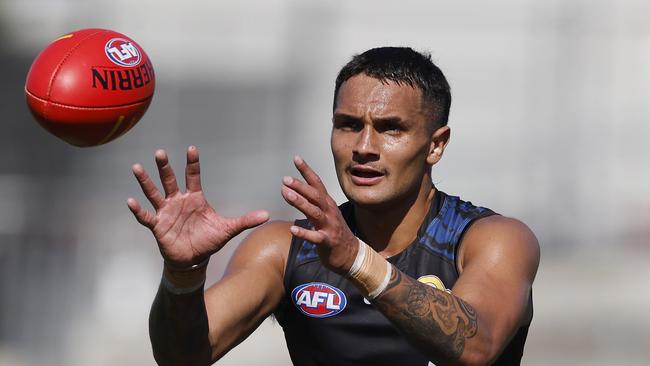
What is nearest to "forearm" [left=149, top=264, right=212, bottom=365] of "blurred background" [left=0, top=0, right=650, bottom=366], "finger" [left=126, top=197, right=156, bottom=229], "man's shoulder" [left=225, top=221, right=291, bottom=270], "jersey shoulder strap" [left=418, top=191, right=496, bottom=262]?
"finger" [left=126, top=197, right=156, bottom=229]

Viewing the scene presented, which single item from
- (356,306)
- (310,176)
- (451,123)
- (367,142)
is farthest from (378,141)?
(451,123)

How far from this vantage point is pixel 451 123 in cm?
1583

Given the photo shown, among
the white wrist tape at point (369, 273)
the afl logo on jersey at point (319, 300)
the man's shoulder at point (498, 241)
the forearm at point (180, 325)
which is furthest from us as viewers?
the afl logo on jersey at point (319, 300)

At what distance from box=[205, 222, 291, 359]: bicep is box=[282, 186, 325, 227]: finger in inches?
45.9

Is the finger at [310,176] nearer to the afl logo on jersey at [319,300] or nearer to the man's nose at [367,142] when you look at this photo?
the man's nose at [367,142]

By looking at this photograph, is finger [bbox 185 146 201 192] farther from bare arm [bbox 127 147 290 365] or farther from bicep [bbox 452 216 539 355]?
bicep [bbox 452 216 539 355]

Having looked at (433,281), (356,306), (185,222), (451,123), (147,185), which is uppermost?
(147,185)

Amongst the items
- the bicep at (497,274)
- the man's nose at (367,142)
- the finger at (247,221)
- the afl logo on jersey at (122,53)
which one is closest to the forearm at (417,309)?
the bicep at (497,274)

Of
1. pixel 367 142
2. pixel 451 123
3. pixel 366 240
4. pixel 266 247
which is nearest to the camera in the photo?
pixel 367 142

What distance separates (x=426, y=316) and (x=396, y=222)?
125 cm

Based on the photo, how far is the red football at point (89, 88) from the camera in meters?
5.28

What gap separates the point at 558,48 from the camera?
15.6 metres

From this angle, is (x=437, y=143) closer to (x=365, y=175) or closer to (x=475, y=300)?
(x=365, y=175)

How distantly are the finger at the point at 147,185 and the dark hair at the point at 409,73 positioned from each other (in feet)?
3.95
